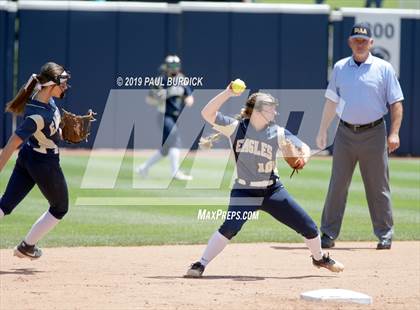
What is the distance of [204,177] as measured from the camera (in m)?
18.8

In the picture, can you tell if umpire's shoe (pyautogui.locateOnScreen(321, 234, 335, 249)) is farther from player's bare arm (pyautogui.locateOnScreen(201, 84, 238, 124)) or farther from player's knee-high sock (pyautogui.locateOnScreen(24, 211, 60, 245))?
player's knee-high sock (pyautogui.locateOnScreen(24, 211, 60, 245))

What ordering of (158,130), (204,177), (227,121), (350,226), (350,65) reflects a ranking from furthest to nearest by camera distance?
(158,130) < (204,177) < (350,226) < (350,65) < (227,121)

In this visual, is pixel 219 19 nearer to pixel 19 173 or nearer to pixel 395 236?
pixel 395 236

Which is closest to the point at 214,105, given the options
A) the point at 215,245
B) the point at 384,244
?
the point at 215,245

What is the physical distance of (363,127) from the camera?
38.7 ft

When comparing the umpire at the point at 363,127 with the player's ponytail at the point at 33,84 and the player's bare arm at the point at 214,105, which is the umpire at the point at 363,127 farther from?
the player's ponytail at the point at 33,84

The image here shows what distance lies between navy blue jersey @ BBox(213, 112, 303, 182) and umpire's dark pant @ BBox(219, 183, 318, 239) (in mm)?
131

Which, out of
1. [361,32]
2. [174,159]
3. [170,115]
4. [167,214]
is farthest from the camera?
[170,115]

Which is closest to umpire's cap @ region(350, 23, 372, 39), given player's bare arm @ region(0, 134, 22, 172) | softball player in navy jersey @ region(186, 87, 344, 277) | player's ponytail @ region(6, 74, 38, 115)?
softball player in navy jersey @ region(186, 87, 344, 277)

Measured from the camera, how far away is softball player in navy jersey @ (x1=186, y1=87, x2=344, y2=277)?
9.62 metres

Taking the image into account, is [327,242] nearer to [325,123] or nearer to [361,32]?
[325,123]

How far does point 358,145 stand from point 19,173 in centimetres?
400

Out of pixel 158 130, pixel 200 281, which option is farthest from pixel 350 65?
pixel 158 130

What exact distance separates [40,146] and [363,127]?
12.8ft
